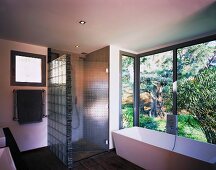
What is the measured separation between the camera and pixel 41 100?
3271mm

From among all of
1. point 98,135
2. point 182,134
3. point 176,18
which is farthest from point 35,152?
point 176,18

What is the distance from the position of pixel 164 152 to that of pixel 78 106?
2292 millimetres

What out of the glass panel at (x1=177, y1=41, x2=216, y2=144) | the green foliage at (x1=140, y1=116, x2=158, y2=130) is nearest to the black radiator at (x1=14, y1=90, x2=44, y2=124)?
the green foliage at (x1=140, y1=116, x2=158, y2=130)

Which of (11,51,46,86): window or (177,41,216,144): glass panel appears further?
(11,51,46,86): window

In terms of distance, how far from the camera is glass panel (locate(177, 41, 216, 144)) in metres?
2.66

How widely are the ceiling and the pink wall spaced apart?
0.20 meters

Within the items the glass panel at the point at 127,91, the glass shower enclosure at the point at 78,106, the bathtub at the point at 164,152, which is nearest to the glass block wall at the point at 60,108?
the glass shower enclosure at the point at 78,106

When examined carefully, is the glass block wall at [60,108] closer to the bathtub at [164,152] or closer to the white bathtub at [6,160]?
the bathtub at [164,152]

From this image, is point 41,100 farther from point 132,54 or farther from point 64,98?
point 132,54

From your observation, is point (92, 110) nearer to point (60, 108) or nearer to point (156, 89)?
point (60, 108)

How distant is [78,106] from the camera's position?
3801 mm

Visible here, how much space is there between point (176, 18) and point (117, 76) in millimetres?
1727

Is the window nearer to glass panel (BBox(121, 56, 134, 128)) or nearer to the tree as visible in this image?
glass panel (BBox(121, 56, 134, 128))

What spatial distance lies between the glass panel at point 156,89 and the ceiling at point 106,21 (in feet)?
1.71
